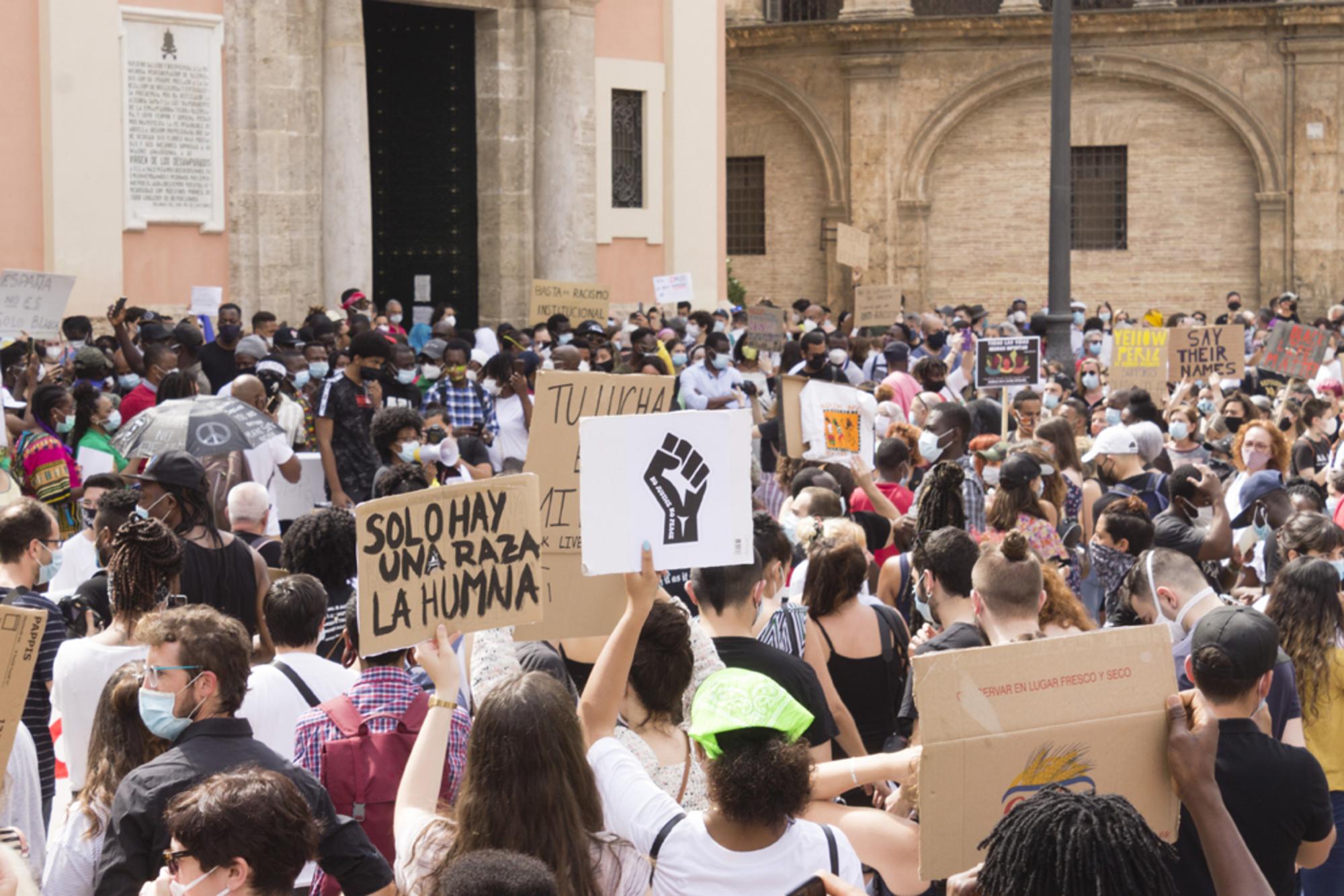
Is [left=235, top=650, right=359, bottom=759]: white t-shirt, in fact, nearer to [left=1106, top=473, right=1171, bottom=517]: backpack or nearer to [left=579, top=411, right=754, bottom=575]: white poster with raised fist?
[left=579, top=411, right=754, bottom=575]: white poster with raised fist

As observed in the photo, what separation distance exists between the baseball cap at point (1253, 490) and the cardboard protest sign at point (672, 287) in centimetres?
1277

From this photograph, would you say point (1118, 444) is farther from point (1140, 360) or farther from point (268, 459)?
point (1140, 360)

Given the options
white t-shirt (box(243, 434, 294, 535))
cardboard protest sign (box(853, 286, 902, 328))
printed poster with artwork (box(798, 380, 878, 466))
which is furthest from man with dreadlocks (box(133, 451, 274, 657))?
cardboard protest sign (box(853, 286, 902, 328))

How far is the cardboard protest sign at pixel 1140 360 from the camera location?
46.2 ft

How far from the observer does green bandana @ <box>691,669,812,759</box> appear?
3705 millimetres

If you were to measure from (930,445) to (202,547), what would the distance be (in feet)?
14.0

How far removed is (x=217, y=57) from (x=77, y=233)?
2.30 meters

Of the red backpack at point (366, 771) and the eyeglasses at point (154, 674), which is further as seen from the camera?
the red backpack at point (366, 771)

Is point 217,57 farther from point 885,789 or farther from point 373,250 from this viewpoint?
point 885,789

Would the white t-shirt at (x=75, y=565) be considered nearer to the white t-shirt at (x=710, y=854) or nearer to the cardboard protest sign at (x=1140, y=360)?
the white t-shirt at (x=710, y=854)

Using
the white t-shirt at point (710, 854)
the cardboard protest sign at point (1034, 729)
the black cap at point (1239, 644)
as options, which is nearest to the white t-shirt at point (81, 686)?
the white t-shirt at point (710, 854)

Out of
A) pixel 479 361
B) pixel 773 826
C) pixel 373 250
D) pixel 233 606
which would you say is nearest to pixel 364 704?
pixel 773 826

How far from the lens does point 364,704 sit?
465 centimetres

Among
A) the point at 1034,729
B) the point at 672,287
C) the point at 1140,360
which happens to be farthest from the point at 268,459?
the point at 672,287
